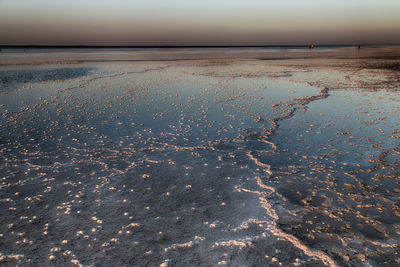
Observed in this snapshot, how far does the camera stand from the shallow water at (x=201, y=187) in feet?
6.06

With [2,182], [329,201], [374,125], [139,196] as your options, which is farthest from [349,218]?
[2,182]

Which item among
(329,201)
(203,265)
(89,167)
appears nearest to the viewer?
(203,265)

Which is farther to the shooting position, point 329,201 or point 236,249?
point 329,201

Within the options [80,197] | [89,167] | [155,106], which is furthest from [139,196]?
[155,106]

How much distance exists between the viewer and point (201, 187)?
2678 mm

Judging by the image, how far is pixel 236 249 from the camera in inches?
72.3

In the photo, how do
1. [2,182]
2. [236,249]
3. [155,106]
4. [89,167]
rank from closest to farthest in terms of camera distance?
1. [236,249]
2. [2,182]
3. [89,167]
4. [155,106]

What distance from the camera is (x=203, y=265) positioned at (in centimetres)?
170

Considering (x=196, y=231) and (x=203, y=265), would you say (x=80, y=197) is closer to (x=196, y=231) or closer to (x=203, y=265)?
(x=196, y=231)

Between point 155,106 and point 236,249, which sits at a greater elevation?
point 155,106

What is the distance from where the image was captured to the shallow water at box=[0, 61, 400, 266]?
6.06ft

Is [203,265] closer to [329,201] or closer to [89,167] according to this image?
[329,201]

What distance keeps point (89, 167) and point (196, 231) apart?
168 cm

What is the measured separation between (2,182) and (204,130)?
8.97ft
